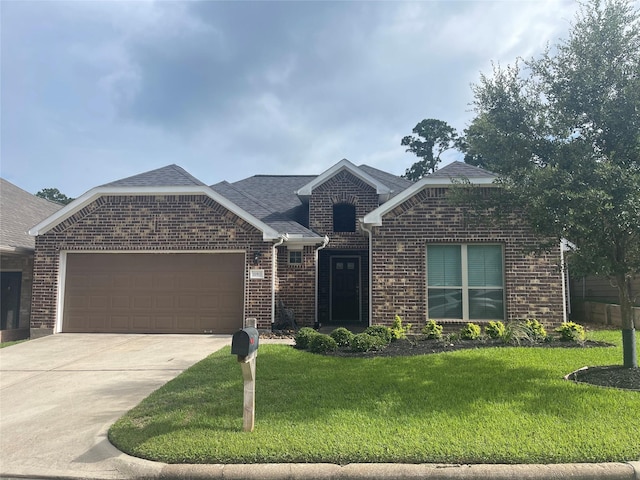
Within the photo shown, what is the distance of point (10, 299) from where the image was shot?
1295cm

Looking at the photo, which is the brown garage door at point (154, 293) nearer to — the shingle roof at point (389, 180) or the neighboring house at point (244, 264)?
the neighboring house at point (244, 264)

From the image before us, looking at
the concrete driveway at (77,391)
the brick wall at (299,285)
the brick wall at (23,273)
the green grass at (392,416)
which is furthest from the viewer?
the brick wall at (23,273)

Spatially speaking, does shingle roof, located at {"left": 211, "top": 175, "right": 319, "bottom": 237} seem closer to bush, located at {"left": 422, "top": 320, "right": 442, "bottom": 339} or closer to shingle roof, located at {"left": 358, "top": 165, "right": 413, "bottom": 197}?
shingle roof, located at {"left": 358, "top": 165, "right": 413, "bottom": 197}

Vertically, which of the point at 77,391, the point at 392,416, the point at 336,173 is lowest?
the point at 77,391

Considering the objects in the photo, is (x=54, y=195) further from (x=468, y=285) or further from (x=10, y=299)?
(x=468, y=285)

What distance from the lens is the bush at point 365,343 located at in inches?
319

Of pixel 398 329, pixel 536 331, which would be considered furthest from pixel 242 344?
pixel 536 331

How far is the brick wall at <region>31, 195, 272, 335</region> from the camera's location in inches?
454

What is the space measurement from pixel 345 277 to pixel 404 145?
111 ft

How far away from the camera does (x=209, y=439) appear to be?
417cm

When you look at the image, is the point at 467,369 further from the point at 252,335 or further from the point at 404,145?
the point at 404,145

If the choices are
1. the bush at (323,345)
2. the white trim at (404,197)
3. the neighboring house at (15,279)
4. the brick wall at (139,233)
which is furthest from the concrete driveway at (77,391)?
the white trim at (404,197)

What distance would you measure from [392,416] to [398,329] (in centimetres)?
490

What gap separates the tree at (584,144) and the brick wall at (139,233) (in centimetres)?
688
